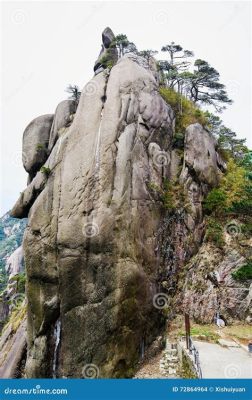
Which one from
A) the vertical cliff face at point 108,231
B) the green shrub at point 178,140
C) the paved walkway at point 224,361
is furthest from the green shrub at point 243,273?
the green shrub at point 178,140

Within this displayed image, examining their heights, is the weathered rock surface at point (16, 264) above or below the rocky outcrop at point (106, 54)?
below

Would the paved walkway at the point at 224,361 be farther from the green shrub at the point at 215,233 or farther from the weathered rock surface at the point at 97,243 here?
the green shrub at the point at 215,233

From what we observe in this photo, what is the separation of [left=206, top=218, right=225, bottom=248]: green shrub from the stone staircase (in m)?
5.91

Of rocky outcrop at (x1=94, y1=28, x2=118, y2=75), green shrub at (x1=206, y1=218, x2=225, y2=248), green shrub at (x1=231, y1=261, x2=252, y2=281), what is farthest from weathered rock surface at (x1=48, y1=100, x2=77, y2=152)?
green shrub at (x1=231, y1=261, x2=252, y2=281)

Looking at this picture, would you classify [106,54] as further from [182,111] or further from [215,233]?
[215,233]

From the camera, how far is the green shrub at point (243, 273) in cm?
1705

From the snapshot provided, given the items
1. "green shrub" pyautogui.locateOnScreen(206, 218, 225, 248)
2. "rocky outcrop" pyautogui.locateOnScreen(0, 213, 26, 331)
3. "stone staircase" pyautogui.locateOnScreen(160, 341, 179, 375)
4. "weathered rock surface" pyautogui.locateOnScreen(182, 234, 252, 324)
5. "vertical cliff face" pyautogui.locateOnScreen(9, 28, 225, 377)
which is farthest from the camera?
"rocky outcrop" pyautogui.locateOnScreen(0, 213, 26, 331)

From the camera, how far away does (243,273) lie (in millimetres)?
17109

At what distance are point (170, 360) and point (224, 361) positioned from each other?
3066 mm

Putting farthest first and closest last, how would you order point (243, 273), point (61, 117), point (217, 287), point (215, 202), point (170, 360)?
point (61, 117)
point (215, 202)
point (217, 287)
point (243, 273)
point (170, 360)

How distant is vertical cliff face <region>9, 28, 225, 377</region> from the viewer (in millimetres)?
14945

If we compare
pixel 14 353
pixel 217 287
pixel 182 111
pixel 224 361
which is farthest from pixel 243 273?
pixel 14 353

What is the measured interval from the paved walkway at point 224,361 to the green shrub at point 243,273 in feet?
13.2

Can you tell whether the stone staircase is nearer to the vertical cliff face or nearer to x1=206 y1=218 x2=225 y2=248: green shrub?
the vertical cliff face
